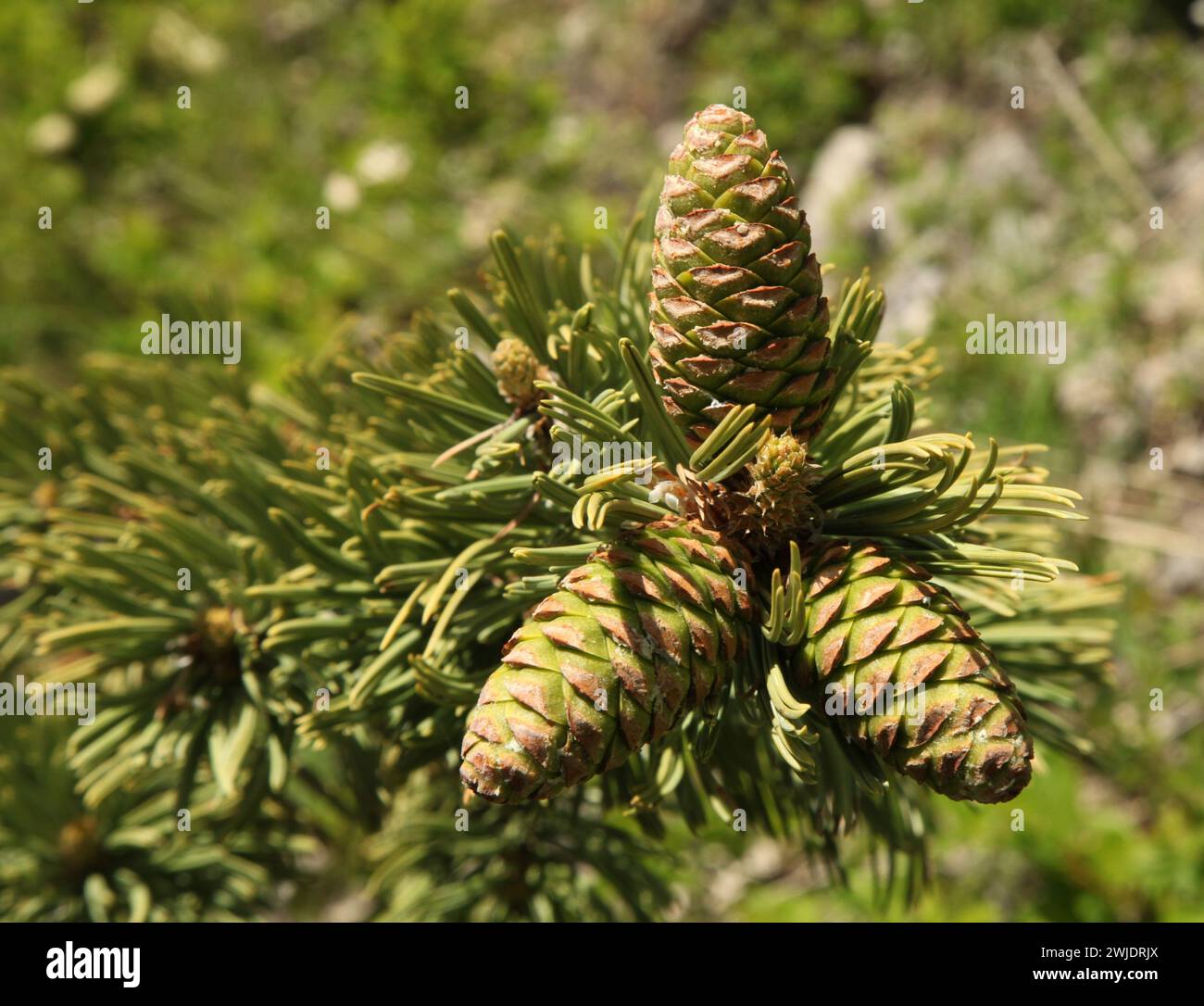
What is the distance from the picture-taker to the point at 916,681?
53 centimetres

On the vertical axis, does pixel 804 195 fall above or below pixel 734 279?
above

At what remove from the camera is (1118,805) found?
1.97m

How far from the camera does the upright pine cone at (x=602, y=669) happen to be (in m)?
0.51

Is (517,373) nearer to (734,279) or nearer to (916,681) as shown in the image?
(734,279)

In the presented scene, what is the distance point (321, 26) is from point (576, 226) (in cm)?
159

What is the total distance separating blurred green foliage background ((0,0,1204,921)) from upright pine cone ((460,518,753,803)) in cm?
95

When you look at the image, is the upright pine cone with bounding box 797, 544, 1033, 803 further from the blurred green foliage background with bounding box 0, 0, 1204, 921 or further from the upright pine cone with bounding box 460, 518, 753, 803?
the blurred green foliage background with bounding box 0, 0, 1204, 921

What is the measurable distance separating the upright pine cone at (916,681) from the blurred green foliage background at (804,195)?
944 millimetres

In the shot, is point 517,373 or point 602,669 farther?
point 517,373

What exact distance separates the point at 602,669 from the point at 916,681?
0.17 meters

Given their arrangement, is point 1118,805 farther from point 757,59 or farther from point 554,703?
point 757,59

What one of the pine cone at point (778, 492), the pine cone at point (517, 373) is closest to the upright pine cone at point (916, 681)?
the pine cone at point (778, 492)

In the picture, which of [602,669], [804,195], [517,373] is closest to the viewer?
[602,669]

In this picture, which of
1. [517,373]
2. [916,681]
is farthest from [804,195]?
[916,681]
